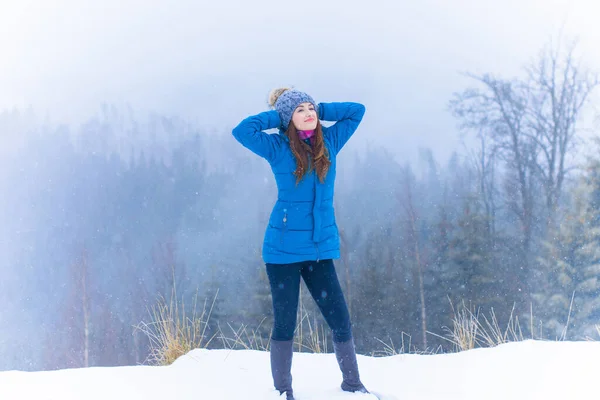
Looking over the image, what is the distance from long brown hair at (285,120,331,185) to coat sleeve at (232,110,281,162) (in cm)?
7

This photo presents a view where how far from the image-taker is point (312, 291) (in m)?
1.78

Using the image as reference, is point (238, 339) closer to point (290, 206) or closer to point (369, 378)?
point (369, 378)

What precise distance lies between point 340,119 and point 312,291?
2.52 ft

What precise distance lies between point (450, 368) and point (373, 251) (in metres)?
11.6

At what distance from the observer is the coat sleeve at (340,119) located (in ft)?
6.22

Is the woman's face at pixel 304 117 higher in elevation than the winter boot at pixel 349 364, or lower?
higher

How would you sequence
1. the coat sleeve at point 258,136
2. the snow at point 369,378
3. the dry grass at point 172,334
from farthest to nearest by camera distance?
the dry grass at point 172,334
the snow at point 369,378
the coat sleeve at point 258,136

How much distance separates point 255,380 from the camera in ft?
7.28

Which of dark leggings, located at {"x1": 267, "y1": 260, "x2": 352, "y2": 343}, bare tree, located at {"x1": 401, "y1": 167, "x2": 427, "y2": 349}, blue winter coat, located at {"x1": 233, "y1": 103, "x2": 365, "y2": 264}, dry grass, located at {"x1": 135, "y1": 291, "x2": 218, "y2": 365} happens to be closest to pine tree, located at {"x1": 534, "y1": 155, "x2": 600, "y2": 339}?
bare tree, located at {"x1": 401, "y1": 167, "x2": 427, "y2": 349}

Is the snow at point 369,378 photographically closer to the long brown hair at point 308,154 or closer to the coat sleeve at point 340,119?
the long brown hair at point 308,154

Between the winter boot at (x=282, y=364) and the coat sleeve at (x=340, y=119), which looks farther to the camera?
the coat sleeve at (x=340, y=119)

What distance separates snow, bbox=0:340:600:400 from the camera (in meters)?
1.84

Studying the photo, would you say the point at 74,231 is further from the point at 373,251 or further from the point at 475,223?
the point at 475,223

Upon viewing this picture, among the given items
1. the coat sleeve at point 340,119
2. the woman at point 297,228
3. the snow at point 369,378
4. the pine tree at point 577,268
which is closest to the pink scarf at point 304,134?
the woman at point 297,228
